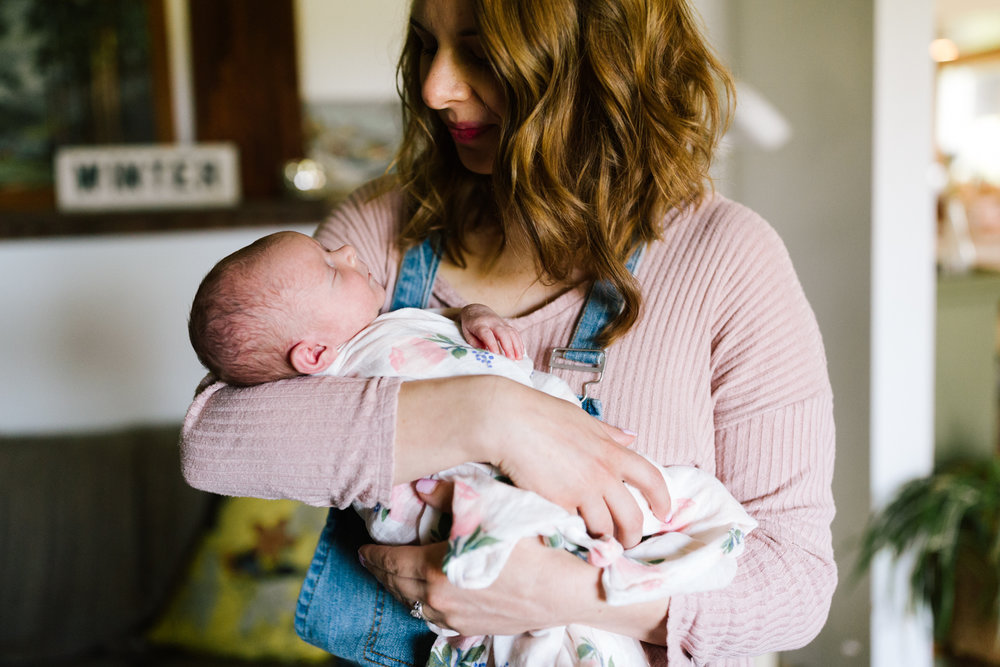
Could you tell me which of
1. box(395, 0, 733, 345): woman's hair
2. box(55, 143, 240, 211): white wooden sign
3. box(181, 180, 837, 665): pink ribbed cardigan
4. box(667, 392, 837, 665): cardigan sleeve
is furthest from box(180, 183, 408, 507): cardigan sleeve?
box(55, 143, 240, 211): white wooden sign

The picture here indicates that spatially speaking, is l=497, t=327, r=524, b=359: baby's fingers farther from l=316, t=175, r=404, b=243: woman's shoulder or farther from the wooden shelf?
the wooden shelf

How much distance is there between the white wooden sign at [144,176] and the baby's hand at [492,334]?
1.97 m

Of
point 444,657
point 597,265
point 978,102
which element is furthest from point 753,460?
point 978,102

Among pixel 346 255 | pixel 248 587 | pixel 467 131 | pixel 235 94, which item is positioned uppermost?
pixel 235 94

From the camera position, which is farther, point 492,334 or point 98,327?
point 98,327

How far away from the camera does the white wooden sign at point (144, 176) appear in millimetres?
2758

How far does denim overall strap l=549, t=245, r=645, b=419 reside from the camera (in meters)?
1.10

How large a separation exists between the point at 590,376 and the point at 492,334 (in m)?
0.15

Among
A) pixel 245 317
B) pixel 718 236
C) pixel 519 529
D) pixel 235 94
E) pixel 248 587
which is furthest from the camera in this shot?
pixel 235 94

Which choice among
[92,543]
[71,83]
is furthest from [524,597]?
[71,83]

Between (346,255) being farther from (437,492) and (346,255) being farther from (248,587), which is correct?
(248,587)

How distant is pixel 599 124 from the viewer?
1.16m

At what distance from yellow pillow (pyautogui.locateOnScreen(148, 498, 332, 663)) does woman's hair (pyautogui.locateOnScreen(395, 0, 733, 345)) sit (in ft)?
5.46

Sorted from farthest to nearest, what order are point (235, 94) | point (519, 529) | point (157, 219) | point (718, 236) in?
point (235, 94) → point (157, 219) → point (718, 236) → point (519, 529)
